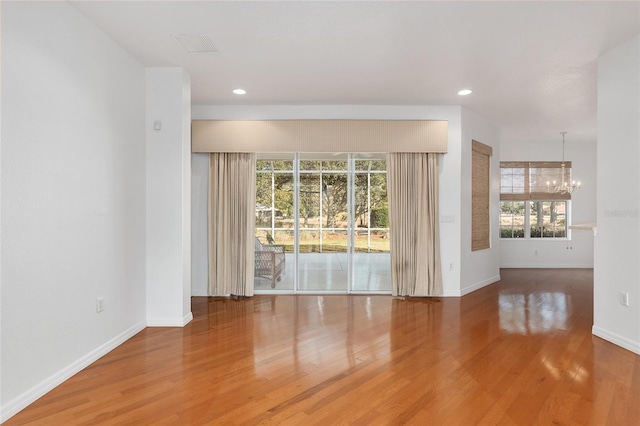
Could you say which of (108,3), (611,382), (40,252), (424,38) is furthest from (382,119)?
(40,252)

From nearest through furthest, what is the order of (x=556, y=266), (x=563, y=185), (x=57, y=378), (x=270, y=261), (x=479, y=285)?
(x=57, y=378), (x=270, y=261), (x=479, y=285), (x=563, y=185), (x=556, y=266)

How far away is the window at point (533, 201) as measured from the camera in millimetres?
7840

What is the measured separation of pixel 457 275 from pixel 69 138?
16.5 feet

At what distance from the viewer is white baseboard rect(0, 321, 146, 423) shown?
84.7 inches

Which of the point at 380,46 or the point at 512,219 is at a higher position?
the point at 380,46

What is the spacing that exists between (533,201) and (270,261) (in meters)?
6.41

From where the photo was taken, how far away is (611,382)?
2588 millimetres

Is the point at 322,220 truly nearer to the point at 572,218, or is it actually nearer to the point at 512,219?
the point at 512,219

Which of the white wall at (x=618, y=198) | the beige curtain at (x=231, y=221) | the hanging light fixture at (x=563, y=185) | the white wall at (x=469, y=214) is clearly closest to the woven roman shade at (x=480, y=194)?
the white wall at (x=469, y=214)

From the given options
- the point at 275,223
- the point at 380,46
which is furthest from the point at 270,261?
the point at 380,46

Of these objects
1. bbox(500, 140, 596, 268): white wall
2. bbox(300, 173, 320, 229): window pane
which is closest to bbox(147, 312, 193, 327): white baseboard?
bbox(300, 173, 320, 229): window pane

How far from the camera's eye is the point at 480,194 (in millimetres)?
5891

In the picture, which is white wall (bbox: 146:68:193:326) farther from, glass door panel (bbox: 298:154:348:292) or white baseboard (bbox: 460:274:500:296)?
white baseboard (bbox: 460:274:500:296)

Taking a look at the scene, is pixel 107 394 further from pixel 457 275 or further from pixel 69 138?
pixel 457 275
